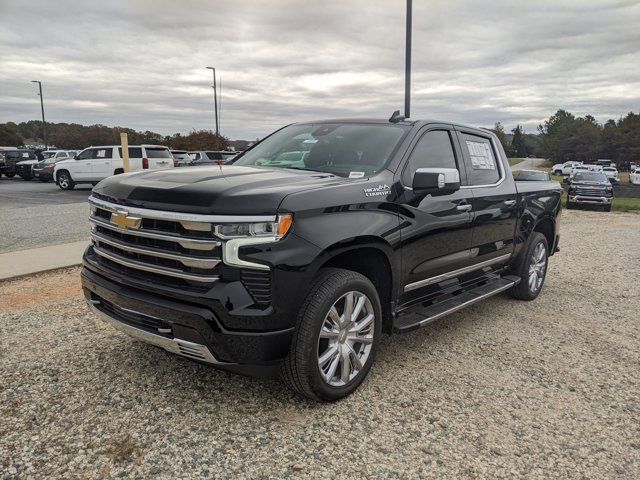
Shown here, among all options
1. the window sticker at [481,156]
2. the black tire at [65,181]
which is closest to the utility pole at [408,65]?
the window sticker at [481,156]

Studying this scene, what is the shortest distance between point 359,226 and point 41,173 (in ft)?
87.8

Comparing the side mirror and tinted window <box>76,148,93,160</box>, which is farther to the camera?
tinted window <box>76,148,93,160</box>

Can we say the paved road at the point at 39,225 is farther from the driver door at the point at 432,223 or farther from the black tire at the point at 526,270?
the black tire at the point at 526,270

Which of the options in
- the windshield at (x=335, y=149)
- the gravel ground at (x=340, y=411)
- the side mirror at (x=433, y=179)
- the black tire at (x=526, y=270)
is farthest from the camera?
the black tire at (x=526, y=270)

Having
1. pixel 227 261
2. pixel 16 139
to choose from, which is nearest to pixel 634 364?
pixel 227 261

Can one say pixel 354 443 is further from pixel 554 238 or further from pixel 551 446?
pixel 554 238

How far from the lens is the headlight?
2746 millimetres

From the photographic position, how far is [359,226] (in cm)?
318

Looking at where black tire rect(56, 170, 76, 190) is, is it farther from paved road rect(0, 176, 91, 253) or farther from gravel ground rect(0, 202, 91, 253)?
gravel ground rect(0, 202, 91, 253)

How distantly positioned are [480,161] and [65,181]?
2080cm

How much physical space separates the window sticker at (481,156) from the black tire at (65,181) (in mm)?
20347

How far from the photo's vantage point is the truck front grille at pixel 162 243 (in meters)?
2.77

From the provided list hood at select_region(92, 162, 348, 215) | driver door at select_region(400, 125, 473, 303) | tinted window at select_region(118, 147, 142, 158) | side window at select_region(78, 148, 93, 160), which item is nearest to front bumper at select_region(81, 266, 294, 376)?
hood at select_region(92, 162, 348, 215)

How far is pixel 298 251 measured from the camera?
2834 millimetres
